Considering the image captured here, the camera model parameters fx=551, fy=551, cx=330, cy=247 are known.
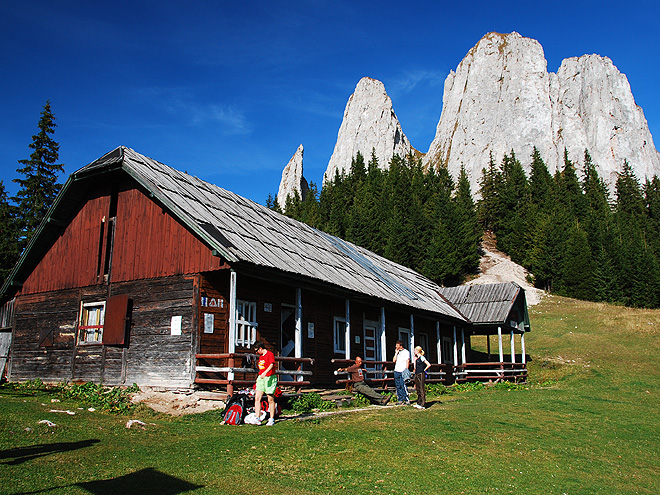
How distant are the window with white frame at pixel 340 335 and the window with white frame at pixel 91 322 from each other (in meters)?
8.09

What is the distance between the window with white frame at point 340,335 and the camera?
20.7 meters

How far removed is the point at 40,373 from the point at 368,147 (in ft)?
468

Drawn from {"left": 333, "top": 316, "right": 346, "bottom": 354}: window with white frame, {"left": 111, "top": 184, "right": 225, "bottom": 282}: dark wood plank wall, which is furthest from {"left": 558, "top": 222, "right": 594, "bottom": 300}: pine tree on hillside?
{"left": 111, "top": 184, "right": 225, "bottom": 282}: dark wood plank wall

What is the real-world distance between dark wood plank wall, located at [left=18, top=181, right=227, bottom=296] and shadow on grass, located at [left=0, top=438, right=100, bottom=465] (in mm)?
6679

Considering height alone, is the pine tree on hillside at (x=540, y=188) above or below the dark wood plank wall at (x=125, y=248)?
above

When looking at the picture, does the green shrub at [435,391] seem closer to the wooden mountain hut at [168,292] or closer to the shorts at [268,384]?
the wooden mountain hut at [168,292]

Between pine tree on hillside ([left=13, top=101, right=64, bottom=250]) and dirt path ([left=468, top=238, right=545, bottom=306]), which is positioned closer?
pine tree on hillside ([left=13, top=101, right=64, bottom=250])

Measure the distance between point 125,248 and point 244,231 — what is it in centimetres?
383

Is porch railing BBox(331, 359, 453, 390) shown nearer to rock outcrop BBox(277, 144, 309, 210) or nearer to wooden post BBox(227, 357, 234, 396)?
wooden post BBox(227, 357, 234, 396)

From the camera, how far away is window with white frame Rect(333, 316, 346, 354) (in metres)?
20.7

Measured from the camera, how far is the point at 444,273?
6350 centimetres

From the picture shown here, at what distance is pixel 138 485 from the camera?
7160 millimetres

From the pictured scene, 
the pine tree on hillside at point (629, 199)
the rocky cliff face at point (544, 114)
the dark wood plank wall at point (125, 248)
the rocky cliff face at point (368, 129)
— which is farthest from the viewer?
the rocky cliff face at point (368, 129)

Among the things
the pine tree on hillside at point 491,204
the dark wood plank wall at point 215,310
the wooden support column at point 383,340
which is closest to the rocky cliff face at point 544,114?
the pine tree on hillside at point 491,204
